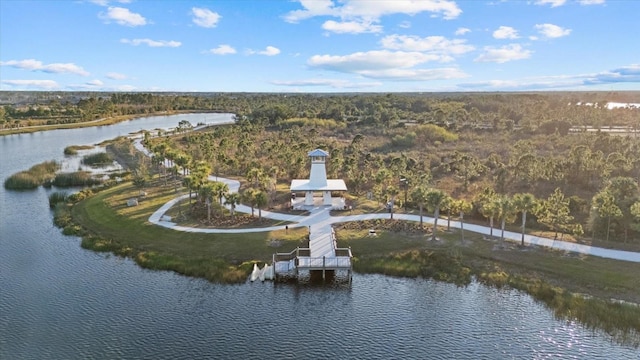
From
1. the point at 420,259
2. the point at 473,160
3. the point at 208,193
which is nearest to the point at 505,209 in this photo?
the point at 420,259

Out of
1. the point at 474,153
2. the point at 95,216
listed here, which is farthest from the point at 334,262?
the point at 474,153

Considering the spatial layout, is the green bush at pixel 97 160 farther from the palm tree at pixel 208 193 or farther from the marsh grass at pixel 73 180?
the palm tree at pixel 208 193

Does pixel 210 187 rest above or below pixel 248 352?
above

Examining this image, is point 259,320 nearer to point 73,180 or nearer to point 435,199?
point 435,199

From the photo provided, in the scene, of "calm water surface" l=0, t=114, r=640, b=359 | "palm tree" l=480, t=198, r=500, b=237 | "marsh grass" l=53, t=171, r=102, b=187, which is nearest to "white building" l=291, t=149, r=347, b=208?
"palm tree" l=480, t=198, r=500, b=237

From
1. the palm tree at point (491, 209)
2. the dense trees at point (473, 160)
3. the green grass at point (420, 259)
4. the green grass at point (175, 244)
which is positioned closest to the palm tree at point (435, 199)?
the dense trees at point (473, 160)

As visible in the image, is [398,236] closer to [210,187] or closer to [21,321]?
[210,187]

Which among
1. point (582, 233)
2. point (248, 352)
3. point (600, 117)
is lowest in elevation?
point (248, 352)

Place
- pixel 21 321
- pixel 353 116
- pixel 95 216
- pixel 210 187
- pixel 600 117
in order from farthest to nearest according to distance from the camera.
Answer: pixel 353 116
pixel 600 117
pixel 95 216
pixel 210 187
pixel 21 321
